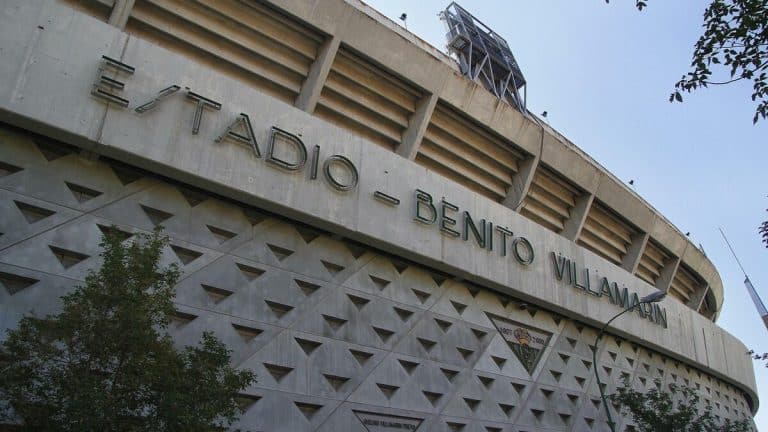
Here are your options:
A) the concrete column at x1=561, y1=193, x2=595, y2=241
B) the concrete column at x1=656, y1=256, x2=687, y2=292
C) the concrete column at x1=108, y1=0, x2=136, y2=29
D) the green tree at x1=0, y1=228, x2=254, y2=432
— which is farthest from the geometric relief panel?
the concrete column at x1=656, y1=256, x2=687, y2=292

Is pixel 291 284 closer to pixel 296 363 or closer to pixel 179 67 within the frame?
pixel 296 363

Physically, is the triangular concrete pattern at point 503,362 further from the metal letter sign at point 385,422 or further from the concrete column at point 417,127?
the concrete column at point 417,127

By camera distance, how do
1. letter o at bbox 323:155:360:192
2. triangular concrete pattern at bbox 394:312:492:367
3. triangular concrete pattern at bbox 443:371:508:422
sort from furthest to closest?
triangular concrete pattern at bbox 443:371:508:422 < triangular concrete pattern at bbox 394:312:492:367 < letter o at bbox 323:155:360:192

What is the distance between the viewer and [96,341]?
8039 mm

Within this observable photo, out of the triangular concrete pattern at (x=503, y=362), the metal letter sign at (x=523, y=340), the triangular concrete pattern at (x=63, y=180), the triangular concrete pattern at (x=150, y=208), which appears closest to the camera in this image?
the triangular concrete pattern at (x=63, y=180)

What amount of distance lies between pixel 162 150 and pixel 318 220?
3.75m

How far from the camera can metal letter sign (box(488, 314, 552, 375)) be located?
1820 centimetres

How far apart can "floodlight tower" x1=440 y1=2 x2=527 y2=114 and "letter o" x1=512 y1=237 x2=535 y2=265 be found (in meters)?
6.75

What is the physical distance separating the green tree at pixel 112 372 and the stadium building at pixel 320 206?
102 inches

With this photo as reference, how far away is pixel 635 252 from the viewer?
83.8 ft

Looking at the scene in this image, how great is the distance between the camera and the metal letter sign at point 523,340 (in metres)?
18.2

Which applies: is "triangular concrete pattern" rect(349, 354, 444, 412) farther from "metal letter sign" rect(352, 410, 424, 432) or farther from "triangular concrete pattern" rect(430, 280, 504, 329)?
"triangular concrete pattern" rect(430, 280, 504, 329)

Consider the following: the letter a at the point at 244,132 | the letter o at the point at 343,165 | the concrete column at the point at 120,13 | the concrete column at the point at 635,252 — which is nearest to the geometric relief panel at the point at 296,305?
the letter o at the point at 343,165

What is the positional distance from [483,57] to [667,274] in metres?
12.9
